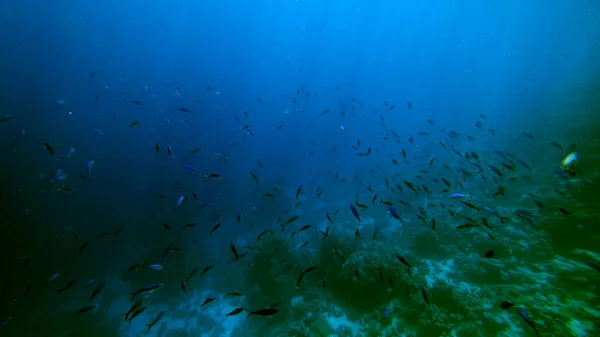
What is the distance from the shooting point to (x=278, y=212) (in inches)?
797

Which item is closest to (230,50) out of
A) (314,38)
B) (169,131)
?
(314,38)

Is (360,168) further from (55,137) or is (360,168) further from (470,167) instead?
(55,137)

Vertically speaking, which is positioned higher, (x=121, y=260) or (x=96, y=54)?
(x=96, y=54)

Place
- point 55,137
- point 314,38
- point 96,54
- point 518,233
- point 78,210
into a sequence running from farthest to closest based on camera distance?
1. point 314,38
2. point 96,54
3. point 55,137
4. point 78,210
5. point 518,233

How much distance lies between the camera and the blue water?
28.4 ft

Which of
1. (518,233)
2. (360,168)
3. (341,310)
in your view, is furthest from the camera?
(360,168)

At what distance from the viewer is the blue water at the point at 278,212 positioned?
8664 millimetres

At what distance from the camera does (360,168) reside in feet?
97.9

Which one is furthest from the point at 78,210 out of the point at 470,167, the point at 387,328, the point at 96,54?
the point at 96,54

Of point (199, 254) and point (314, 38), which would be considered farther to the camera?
point (314, 38)

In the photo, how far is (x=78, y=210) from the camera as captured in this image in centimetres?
1938

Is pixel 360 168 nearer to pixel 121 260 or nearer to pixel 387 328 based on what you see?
pixel 387 328

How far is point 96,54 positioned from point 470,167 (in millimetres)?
80437

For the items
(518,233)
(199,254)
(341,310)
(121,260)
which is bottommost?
(121,260)
